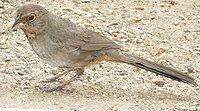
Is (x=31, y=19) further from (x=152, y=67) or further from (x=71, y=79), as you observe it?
(x=152, y=67)

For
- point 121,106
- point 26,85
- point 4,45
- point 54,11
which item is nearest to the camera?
point 121,106

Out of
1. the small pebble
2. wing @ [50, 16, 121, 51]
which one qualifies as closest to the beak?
wing @ [50, 16, 121, 51]

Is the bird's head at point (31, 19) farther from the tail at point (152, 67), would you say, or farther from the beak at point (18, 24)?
the tail at point (152, 67)

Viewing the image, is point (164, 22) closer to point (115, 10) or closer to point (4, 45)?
point (115, 10)

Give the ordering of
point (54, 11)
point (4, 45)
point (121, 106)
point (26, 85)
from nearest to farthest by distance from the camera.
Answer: point (121, 106), point (26, 85), point (4, 45), point (54, 11)

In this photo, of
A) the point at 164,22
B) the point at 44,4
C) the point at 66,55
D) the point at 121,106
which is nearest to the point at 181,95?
the point at 121,106

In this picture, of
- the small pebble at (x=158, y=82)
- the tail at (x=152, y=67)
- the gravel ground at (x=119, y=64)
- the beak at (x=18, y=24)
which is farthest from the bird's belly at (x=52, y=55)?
the small pebble at (x=158, y=82)

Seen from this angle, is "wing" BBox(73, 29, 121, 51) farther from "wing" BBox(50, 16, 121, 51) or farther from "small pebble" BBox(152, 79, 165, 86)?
"small pebble" BBox(152, 79, 165, 86)

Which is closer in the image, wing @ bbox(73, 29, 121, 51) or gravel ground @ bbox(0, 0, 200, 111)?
gravel ground @ bbox(0, 0, 200, 111)

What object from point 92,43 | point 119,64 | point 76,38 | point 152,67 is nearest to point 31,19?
point 76,38
